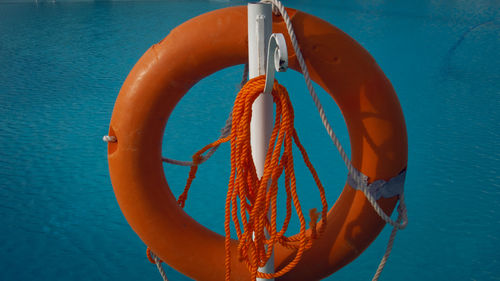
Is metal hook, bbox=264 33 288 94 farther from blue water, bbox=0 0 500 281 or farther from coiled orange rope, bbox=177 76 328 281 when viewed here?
blue water, bbox=0 0 500 281

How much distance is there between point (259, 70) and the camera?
3.64 feet

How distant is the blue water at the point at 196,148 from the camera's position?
82.8 inches

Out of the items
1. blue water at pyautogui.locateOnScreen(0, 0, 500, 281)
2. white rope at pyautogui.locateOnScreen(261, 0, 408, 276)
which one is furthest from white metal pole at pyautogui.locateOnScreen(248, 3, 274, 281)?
blue water at pyautogui.locateOnScreen(0, 0, 500, 281)

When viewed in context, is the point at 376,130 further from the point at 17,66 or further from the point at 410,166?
the point at 17,66

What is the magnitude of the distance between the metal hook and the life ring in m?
0.15

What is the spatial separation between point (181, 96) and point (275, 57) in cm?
36

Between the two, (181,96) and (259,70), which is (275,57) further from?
(181,96)

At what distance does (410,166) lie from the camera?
283cm

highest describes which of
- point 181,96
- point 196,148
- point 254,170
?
point 181,96

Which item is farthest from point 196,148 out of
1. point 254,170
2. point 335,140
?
point 335,140

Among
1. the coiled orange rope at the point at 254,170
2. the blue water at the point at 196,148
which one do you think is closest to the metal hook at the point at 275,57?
the coiled orange rope at the point at 254,170

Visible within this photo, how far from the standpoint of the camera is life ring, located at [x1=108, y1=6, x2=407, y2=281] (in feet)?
3.74

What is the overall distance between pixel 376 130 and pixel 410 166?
5.90 feet

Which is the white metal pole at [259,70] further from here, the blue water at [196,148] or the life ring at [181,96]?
the blue water at [196,148]
